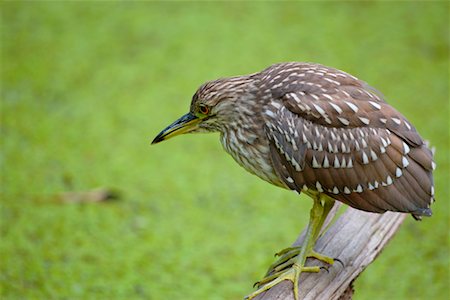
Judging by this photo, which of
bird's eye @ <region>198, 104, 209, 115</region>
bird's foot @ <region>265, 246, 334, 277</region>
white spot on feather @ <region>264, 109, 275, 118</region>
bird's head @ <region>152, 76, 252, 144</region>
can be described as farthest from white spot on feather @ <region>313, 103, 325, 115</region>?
bird's foot @ <region>265, 246, 334, 277</region>

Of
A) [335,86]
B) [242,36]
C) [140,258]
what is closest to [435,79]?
[242,36]

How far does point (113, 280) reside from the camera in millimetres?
4062

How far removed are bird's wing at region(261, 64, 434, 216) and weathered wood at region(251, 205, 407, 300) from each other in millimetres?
276

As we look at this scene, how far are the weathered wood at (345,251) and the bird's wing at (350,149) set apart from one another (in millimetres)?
276

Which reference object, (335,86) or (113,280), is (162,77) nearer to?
(113,280)

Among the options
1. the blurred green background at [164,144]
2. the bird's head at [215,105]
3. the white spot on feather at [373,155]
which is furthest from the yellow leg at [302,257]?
the blurred green background at [164,144]

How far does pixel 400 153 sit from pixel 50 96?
138 inches

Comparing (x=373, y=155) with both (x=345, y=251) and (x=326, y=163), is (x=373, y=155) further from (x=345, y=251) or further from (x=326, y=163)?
(x=345, y=251)

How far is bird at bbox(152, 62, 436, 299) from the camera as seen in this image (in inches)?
104

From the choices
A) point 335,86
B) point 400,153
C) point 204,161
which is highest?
point 204,161

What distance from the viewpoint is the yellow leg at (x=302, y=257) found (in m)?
2.68

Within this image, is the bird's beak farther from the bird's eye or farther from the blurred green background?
the blurred green background

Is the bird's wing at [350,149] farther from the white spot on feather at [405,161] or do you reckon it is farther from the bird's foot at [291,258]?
the bird's foot at [291,258]

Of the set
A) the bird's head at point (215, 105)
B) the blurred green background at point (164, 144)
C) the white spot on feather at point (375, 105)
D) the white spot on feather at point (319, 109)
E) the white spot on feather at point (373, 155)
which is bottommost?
the white spot on feather at point (373, 155)
